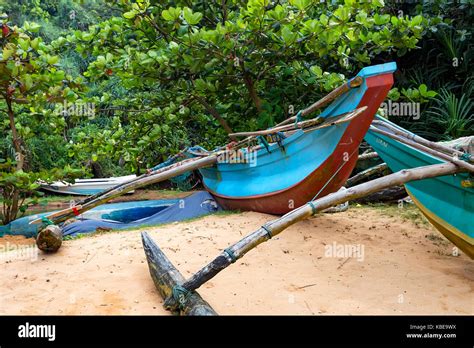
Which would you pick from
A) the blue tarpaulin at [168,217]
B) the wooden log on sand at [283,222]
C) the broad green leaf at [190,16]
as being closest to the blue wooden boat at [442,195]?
the wooden log on sand at [283,222]

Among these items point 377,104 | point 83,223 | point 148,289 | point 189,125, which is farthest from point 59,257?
point 189,125

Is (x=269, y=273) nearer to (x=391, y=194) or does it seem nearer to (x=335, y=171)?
(x=335, y=171)

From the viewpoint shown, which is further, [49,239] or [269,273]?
[49,239]

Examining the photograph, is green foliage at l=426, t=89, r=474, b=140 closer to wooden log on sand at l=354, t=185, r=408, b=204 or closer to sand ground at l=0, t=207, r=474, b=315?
wooden log on sand at l=354, t=185, r=408, b=204

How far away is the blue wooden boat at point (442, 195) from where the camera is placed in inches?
142

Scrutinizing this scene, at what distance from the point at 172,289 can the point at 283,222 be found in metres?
0.89

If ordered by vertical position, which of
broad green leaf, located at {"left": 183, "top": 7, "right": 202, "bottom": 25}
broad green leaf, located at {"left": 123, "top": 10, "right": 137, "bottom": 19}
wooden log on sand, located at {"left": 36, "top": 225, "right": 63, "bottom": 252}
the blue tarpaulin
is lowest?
the blue tarpaulin

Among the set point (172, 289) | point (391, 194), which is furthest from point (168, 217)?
point (172, 289)

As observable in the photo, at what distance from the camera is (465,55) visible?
788cm

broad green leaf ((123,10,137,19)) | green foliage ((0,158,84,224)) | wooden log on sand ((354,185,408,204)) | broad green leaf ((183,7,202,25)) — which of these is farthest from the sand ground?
broad green leaf ((123,10,137,19))

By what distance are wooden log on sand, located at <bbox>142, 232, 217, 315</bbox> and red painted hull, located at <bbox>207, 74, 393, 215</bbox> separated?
6.64 feet

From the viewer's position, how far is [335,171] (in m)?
4.94

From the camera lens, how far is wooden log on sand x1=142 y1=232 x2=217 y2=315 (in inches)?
109

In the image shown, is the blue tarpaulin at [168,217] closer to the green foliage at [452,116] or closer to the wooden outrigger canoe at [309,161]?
the wooden outrigger canoe at [309,161]
